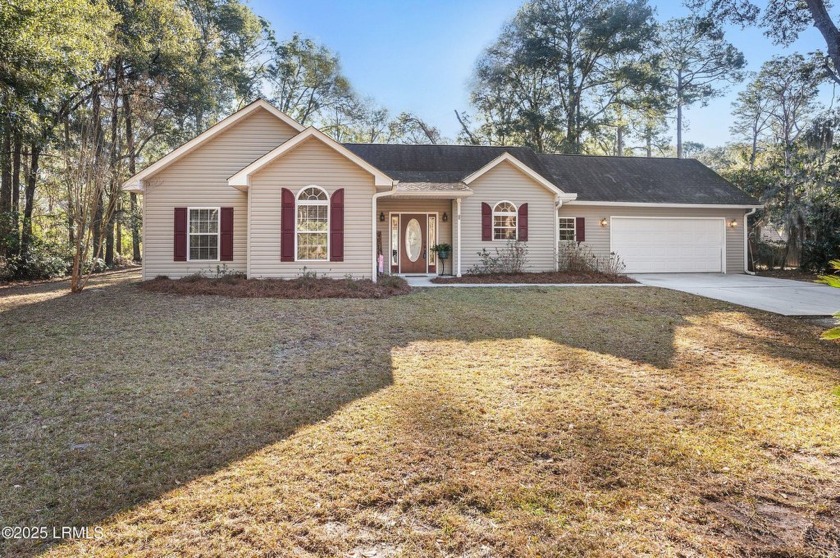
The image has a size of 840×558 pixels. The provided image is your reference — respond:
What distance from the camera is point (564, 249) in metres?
15.0

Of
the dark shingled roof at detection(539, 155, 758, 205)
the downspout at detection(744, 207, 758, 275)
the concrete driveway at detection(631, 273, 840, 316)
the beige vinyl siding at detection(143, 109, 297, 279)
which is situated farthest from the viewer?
the downspout at detection(744, 207, 758, 275)

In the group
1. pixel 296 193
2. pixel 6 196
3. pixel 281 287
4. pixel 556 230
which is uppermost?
pixel 6 196

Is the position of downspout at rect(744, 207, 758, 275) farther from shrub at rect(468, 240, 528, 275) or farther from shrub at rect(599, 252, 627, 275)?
shrub at rect(468, 240, 528, 275)

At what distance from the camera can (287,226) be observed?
10836 mm

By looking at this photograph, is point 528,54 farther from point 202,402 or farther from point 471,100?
point 202,402

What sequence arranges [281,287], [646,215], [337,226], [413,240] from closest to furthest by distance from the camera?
[281,287], [337,226], [413,240], [646,215]

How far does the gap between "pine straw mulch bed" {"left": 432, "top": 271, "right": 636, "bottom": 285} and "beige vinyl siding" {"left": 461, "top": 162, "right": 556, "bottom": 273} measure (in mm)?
875

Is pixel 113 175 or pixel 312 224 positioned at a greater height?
pixel 113 175

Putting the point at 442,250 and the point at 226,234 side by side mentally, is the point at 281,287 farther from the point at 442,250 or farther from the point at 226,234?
the point at 442,250

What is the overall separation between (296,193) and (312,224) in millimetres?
869

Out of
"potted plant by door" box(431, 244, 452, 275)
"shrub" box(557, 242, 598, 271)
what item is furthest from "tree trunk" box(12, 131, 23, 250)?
"shrub" box(557, 242, 598, 271)

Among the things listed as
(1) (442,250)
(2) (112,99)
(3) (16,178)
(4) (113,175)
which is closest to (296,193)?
(4) (113,175)

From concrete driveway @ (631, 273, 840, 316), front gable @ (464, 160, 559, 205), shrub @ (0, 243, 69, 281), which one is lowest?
concrete driveway @ (631, 273, 840, 316)

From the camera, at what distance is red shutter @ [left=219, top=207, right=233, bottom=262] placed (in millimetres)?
12086
